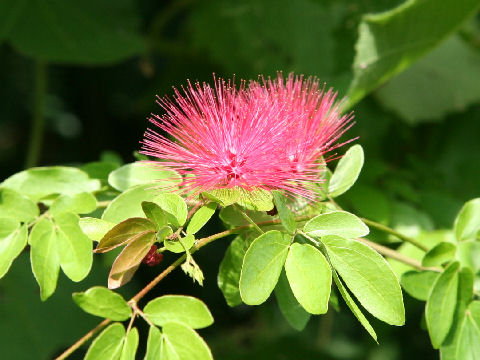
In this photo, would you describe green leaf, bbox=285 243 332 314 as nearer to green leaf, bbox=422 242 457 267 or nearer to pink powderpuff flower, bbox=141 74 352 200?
pink powderpuff flower, bbox=141 74 352 200

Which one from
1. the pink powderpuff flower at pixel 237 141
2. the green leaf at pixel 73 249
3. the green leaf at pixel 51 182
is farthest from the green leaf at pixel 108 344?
the green leaf at pixel 51 182

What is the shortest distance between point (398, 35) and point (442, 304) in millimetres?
692

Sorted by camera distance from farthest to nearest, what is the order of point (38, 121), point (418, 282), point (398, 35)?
1. point (38, 121)
2. point (398, 35)
3. point (418, 282)

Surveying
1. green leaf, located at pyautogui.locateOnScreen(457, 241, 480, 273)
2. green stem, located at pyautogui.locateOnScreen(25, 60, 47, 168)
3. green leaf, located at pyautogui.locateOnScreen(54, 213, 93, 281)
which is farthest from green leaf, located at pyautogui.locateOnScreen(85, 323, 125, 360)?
green stem, located at pyautogui.locateOnScreen(25, 60, 47, 168)

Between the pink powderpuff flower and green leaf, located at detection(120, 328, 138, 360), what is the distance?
0.69ft

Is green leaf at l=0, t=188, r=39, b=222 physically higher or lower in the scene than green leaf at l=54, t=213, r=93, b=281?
higher

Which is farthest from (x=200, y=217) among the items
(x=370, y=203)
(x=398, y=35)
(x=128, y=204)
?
(x=398, y=35)

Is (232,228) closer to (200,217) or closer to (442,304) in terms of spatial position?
(200,217)

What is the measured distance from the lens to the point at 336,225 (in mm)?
832

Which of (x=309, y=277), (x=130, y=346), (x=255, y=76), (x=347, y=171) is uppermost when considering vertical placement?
(x=255, y=76)

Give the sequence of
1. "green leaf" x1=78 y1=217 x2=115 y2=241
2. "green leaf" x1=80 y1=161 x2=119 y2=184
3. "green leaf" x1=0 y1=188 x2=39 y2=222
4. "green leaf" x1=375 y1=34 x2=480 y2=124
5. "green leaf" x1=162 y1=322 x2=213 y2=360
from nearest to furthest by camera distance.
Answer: "green leaf" x1=162 y1=322 x2=213 y2=360 < "green leaf" x1=78 y1=217 x2=115 y2=241 < "green leaf" x1=0 y1=188 x2=39 y2=222 < "green leaf" x1=80 y1=161 x2=119 y2=184 < "green leaf" x1=375 y1=34 x2=480 y2=124

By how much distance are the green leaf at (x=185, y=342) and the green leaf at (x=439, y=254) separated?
0.39 meters

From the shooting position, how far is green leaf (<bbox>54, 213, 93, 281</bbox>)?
86cm

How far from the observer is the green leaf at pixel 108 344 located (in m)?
0.75
